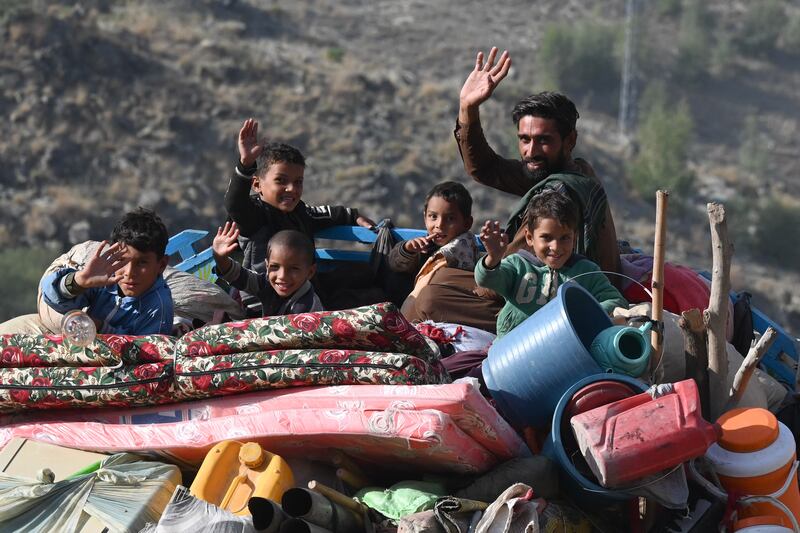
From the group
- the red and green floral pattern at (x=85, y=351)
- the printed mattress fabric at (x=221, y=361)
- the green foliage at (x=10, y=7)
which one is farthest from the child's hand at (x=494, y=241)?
the green foliage at (x=10, y=7)

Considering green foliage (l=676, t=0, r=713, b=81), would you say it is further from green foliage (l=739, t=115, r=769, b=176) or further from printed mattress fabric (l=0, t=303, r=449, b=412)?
printed mattress fabric (l=0, t=303, r=449, b=412)

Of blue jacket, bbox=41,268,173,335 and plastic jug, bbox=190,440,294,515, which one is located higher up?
blue jacket, bbox=41,268,173,335

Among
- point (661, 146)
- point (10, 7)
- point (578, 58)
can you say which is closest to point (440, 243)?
point (10, 7)

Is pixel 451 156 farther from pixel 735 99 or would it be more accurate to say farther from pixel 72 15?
pixel 735 99

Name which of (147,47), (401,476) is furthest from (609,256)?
(147,47)

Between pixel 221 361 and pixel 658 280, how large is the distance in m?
1.44

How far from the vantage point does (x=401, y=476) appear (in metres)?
3.76

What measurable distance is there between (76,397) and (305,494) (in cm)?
103

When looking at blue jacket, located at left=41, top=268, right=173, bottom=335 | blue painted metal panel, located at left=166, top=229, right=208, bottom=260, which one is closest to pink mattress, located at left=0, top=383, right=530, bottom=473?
blue jacket, located at left=41, top=268, right=173, bottom=335

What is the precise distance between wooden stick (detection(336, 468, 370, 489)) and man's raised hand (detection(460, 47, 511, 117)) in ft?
6.05

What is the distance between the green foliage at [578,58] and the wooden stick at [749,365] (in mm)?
39002

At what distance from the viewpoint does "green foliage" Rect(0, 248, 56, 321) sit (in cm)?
2809

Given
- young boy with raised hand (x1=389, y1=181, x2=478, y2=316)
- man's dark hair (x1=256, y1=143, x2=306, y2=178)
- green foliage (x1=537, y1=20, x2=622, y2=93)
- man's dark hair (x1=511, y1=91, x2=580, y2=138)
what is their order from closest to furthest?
man's dark hair (x1=511, y1=91, x2=580, y2=138)
young boy with raised hand (x1=389, y1=181, x2=478, y2=316)
man's dark hair (x1=256, y1=143, x2=306, y2=178)
green foliage (x1=537, y1=20, x2=622, y2=93)

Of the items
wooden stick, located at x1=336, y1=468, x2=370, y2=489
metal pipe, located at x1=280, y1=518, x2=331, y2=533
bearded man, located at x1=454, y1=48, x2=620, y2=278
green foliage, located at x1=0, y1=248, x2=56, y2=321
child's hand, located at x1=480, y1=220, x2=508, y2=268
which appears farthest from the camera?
green foliage, located at x1=0, y1=248, x2=56, y2=321
